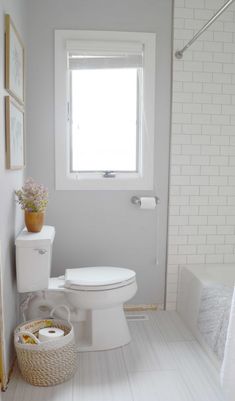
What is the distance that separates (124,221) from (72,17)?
1.57m

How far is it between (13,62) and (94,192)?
3.73ft

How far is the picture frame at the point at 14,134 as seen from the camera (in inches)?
80.3

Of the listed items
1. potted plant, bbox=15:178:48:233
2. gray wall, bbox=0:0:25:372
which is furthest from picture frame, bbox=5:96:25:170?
potted plant, bbox=15:178:48:233

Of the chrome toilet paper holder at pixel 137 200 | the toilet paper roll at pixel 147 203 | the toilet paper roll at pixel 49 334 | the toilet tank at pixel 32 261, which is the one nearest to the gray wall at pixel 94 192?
the chrome toilet paper holder at pixel 137 200

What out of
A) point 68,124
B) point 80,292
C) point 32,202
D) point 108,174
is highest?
point 68,124

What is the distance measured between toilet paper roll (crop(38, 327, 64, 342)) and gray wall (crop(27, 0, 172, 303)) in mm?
776

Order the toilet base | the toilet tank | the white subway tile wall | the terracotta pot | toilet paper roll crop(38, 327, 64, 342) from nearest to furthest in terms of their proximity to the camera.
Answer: toilet paper roll crop(38, 327, 64, 342) < the toilet tank < the terracotta pot < the toilet base < the white subway tile wall

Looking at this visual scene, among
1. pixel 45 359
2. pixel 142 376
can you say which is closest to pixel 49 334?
pixel 45 359

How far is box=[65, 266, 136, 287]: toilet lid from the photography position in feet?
7.77

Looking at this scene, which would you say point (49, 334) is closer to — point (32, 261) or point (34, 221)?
point (32, 261)

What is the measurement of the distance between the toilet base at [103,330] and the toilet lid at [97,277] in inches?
8.3

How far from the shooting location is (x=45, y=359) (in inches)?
79.5

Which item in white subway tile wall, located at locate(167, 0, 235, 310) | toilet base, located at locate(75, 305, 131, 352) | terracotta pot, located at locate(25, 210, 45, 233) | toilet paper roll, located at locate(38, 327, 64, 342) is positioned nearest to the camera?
toilet paper roll, located at locate(38, 327, 64, 342)

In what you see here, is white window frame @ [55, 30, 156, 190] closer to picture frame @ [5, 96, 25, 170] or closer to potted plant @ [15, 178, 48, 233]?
picture frame @ [5, 96, 25, 170]
